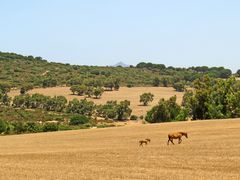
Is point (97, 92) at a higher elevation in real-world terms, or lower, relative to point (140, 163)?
higher

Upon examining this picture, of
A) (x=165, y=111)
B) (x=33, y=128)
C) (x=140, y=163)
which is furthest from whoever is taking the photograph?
(x=165, y=111)

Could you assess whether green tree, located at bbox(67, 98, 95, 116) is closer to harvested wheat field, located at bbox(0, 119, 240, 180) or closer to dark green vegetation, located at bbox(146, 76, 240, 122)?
dark green vegetation, located at bbox(146, 76, 240, 122)

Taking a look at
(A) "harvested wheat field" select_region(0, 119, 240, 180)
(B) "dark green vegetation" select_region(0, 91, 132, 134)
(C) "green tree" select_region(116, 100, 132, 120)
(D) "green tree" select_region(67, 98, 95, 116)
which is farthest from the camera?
(D) "green tree" select_region(67, 98, 95, 116)

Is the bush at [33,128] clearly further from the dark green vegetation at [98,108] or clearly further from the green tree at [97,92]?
the green tree at [97,92]

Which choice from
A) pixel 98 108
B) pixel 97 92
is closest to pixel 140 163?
pixel 98 108

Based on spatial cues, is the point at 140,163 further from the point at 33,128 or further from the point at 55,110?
the point at 55,110

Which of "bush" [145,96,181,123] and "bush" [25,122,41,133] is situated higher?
"bush" [145,96,181,123]

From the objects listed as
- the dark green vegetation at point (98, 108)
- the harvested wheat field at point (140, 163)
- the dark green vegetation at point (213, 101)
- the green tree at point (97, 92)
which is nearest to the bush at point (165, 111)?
the dark green vegetation at point (98, 108)

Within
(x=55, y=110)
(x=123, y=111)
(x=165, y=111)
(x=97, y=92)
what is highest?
(x=97, y=92)

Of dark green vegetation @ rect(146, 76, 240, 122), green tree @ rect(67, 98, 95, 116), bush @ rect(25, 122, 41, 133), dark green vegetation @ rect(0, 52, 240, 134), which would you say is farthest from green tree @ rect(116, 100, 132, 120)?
bush @ rect(25, 122, 41, 133)

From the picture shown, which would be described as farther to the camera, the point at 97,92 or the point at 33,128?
the point at 97,92

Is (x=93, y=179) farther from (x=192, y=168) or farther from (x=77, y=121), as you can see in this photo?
(x=77, y=121)

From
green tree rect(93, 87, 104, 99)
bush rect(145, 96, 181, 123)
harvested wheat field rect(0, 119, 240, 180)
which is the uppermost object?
green tree rect(93, 87, 104, 99)

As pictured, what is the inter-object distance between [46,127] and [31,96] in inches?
3206
